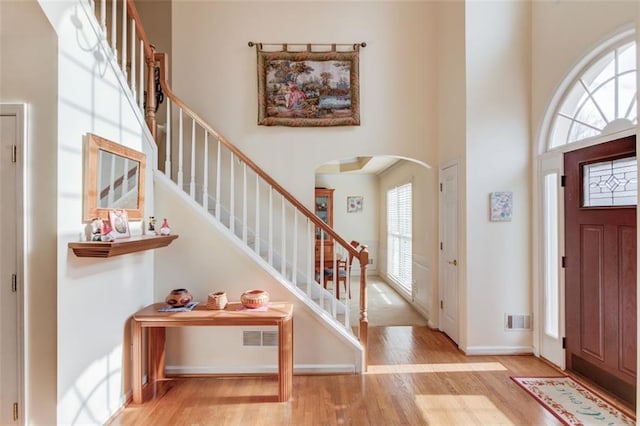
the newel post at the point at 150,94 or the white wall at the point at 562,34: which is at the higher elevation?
the white wall at the point at 562,34

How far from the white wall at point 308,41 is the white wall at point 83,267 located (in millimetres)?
Answer: 1564

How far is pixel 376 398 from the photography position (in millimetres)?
2637

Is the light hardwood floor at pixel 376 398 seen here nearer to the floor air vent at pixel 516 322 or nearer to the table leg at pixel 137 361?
the table leg at pixel 137 361

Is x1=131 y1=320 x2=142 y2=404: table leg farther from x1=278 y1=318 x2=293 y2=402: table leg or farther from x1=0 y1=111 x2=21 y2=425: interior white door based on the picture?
x1=278 y1=318 x2=293 y2=402: table leg

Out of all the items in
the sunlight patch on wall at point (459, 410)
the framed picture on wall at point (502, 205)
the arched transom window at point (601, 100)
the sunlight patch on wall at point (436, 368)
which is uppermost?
the arched transom window at point (601, 100)

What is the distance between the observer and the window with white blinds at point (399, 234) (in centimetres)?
616

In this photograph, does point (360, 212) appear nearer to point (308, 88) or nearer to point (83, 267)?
point (308, 88)

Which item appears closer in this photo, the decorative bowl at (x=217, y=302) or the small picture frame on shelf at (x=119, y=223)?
the small picture frame on shelf at (x=119, y=223)

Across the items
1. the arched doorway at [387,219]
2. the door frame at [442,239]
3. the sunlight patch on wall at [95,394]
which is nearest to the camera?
the sunlight patch on wall at [95,394]

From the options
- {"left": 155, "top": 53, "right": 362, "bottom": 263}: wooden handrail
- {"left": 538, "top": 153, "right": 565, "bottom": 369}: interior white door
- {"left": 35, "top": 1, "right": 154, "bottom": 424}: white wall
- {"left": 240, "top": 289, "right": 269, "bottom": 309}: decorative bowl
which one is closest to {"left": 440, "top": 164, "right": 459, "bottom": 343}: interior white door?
{"left": 538, "top": 153, "right": 565, "bottom": 369}: interior white door

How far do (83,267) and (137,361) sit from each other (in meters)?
0.91

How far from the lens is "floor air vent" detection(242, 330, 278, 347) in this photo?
3.03 metres

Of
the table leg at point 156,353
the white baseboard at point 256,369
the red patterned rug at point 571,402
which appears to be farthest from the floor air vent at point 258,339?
the red patterned rug at point 571,402

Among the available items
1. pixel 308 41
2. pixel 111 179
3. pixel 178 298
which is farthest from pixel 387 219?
pixel 111 179
